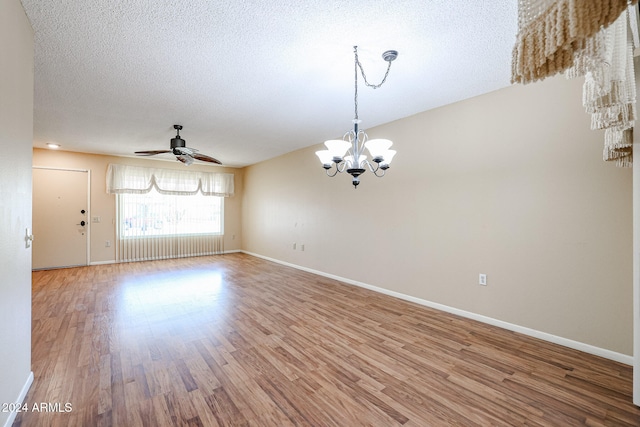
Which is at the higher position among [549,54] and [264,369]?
[549,54]

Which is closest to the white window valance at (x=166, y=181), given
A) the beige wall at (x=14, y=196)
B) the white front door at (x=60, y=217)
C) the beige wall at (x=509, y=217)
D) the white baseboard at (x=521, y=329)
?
the white front door at (x=60, y=217)

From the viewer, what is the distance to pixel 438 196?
10.7 ft

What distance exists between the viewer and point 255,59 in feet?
7.36

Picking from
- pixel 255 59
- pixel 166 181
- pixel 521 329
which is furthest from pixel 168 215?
pixel 521 329

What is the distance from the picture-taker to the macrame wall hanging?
568 mm

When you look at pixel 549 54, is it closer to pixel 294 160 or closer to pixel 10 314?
pixel 10 314

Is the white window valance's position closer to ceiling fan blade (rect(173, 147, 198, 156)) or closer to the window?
the window

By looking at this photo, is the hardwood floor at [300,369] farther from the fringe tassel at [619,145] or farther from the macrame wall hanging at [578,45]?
the macrame wall hanging at [578,45]

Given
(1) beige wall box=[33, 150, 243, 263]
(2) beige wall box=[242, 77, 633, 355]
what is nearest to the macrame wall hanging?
(2) beige wall box=[242, 77, 633, 355]

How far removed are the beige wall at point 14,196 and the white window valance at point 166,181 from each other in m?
4.92

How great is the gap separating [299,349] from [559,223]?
2.60 metres

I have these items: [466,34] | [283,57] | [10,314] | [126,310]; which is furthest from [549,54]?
[126,310]

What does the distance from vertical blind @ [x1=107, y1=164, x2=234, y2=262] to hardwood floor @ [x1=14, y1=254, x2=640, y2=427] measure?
2990 mm

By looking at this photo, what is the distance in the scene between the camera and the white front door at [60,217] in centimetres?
538
